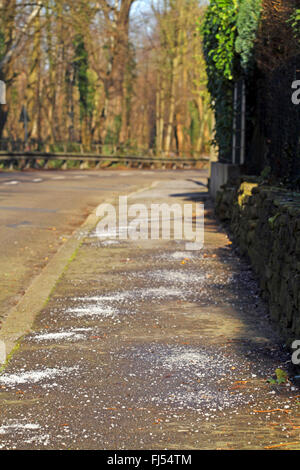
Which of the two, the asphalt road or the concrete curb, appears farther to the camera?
the asphalt road

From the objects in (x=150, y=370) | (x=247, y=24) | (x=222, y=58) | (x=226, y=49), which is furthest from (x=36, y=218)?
(x=150, y=370)

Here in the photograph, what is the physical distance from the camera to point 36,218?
17.5 m

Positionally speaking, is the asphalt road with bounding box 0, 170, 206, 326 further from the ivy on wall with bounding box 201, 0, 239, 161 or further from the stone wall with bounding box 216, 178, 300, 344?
the ivy on wall with bounding box 201, 0, 239, 161

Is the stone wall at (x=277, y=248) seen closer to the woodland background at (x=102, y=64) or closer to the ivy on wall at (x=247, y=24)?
the ivy on wall at (x=247, y=24)

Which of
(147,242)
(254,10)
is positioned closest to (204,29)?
(254,10)

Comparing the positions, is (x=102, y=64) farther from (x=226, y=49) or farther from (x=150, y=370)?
(x=150, y=370)

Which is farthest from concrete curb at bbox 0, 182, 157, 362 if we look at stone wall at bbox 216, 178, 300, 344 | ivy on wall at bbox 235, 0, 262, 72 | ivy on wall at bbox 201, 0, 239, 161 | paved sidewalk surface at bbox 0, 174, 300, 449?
ivy on wall at bbox 201, 0, 239, 161

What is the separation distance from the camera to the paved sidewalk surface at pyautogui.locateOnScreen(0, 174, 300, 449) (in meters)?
4.77

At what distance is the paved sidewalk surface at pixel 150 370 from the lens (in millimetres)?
4766

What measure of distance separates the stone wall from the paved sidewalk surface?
0.22m

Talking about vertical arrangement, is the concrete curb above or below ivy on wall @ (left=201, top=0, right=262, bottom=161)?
below

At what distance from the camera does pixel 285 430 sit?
4762 millimetres
